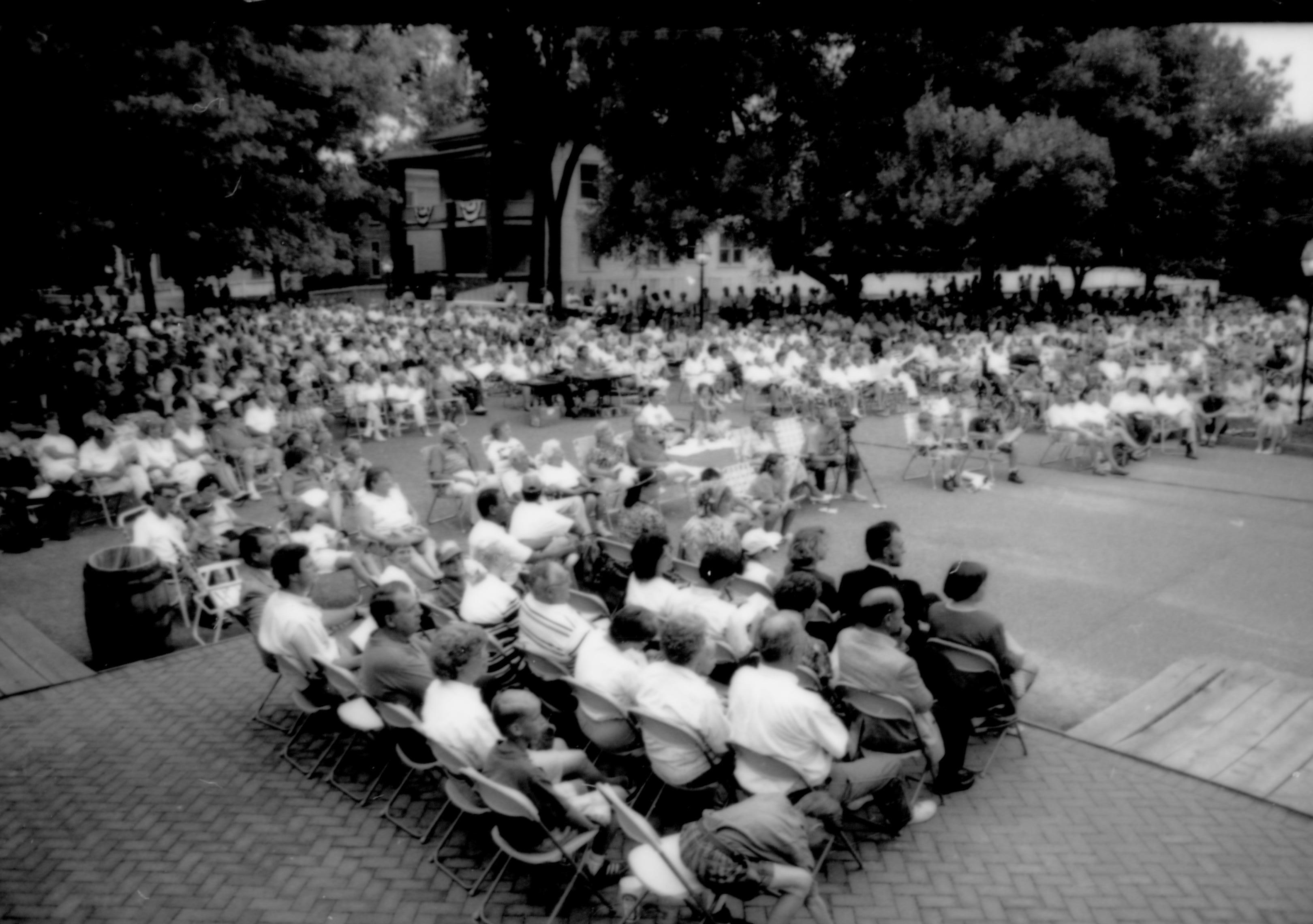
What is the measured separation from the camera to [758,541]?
784cm

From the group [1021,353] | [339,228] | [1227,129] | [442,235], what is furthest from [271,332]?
[1227,129]

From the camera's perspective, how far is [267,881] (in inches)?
179

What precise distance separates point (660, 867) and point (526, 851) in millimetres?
705

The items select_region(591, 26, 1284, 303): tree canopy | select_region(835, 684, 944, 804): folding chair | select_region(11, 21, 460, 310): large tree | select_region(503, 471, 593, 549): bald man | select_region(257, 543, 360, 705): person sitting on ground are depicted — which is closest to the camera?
select_region(835, 684, 944, 804): folding chair

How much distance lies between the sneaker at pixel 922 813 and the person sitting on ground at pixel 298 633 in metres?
3.21

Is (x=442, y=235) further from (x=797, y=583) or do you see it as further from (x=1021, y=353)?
(x=797, y=583)

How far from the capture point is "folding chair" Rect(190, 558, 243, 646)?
7.36 meters

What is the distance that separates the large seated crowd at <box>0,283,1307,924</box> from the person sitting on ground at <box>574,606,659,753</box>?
0.02 m

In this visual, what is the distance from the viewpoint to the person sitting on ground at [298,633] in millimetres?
5484

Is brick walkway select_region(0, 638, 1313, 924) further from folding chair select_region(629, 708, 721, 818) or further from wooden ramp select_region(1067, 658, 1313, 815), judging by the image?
folding chair select_region(629, 708, 721, 818)

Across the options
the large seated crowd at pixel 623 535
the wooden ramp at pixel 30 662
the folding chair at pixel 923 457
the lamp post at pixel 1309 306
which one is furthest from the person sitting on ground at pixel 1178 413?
the wooden ramp at pixel 30 662

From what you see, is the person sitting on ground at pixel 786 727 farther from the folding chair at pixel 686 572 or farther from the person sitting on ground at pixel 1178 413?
the person sitting on ground at pixel 1178 413

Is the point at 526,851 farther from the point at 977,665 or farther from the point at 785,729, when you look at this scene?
the point at 977,665

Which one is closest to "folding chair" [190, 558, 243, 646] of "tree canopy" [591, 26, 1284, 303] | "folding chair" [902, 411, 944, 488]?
"folding chair" [902, 411, 944, 488]
